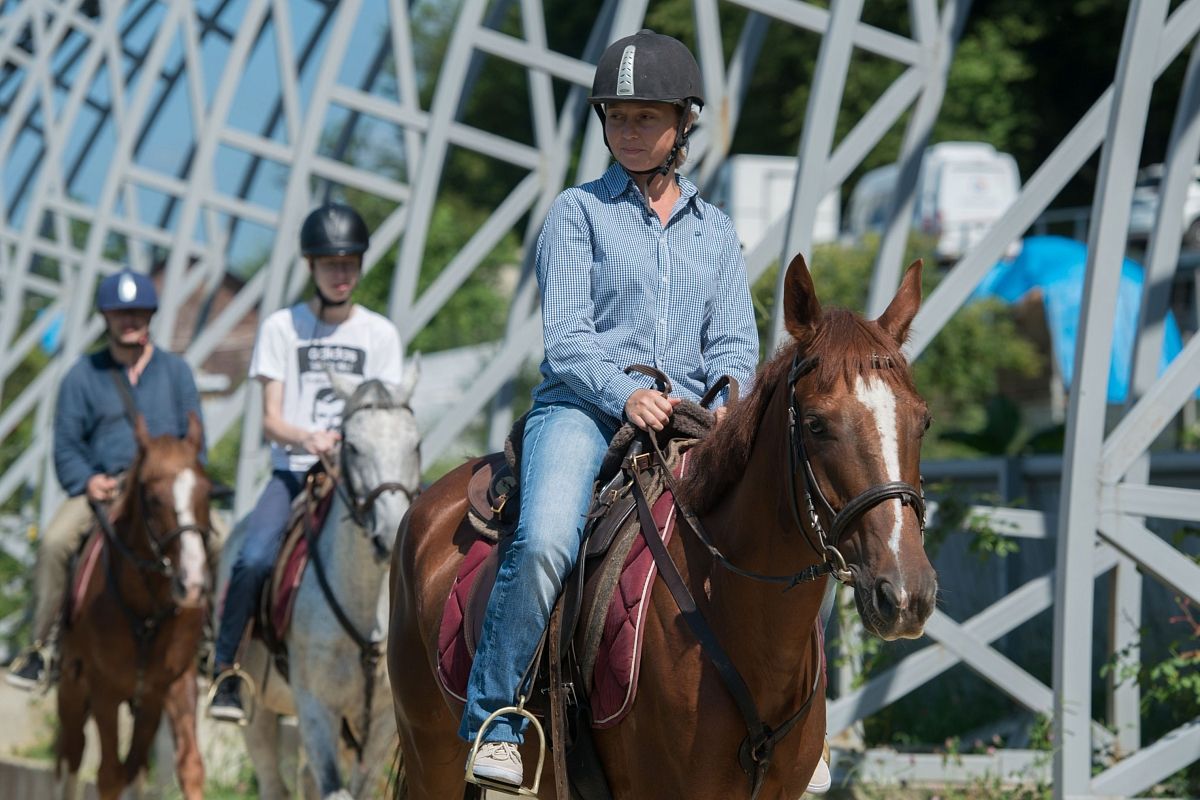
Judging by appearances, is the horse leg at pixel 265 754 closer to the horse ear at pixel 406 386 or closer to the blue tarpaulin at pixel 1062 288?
the horse ear at pixel 406 386

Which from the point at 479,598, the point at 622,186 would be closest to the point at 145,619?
the point at 479,598

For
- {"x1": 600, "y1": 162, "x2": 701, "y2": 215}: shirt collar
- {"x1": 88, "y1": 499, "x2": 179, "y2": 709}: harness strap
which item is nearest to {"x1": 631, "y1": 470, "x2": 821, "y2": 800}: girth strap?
{"x1": 600, "y1": 162, "x2": 701, "y2": 215}: shirt collar

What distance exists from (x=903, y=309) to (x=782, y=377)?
358 millimetres

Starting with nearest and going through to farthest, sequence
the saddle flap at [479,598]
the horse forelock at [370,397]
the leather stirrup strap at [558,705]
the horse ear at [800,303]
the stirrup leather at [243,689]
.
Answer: the horse ear at [800,303], the leather stirrup strap at [558,705], the saddle flap at [479,598], the horse forelock at [370,397], the stirrup leather at [243,689]

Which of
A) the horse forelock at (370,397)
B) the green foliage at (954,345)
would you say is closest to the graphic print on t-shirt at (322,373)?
the horse forelock at (370,397)

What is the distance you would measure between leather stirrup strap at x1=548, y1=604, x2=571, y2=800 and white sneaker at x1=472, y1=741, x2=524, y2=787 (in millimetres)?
113

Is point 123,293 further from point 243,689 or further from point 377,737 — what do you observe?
point 377,737

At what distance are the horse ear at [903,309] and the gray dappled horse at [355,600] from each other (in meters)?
3.22

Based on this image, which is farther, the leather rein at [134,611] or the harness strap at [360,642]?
the leather rein at [134,611]

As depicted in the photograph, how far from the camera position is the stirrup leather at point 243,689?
797 cm

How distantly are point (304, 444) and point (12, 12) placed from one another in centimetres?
1844

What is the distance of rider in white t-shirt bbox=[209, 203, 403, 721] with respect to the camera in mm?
8000

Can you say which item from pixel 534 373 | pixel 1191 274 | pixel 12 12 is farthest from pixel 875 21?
pixel 12 12

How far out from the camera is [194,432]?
9164mm
